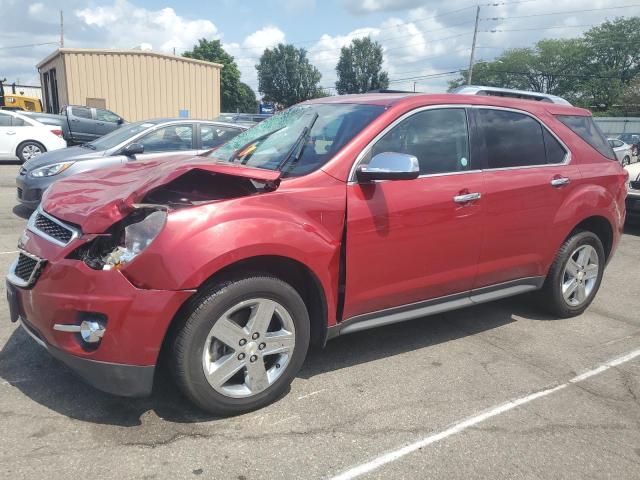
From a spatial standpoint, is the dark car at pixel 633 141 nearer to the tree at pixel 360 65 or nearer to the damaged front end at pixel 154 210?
the damaged front end at pixel 154 210

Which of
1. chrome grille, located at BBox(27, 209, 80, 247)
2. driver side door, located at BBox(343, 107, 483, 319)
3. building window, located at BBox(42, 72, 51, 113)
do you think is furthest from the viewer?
building window, located at BBox(42, 72, 51, 113)

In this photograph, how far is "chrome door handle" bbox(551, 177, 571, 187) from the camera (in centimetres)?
418

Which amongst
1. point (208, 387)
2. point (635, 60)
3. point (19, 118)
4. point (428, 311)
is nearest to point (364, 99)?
point (428, 311)

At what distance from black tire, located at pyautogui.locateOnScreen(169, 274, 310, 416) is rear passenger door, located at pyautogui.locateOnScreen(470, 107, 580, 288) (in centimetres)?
165

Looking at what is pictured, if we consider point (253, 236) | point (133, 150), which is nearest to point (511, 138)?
point (253, 236)

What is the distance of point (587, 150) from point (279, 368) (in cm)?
329

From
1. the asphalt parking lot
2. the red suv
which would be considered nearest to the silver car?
the asphalt parking lot

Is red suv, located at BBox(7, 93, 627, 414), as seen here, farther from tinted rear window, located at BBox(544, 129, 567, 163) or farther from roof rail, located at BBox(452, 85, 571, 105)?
roof rail, located at BBox(452, 85, 571, 105)

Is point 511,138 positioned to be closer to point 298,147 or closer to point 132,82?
point 298,147

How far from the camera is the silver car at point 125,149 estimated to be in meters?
7.35

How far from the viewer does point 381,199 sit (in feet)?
10.7

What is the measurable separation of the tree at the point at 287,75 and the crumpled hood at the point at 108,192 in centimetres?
7572

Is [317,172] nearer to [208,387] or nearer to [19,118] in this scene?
[208,387]

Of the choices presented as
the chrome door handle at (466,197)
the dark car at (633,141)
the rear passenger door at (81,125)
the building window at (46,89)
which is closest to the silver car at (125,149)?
the chrome door handle at (466,197)
